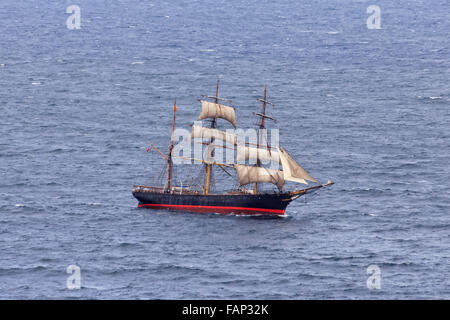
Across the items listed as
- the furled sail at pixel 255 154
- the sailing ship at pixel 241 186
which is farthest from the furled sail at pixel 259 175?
the furled sail at pixel 255 154

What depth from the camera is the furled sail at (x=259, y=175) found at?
133000mm

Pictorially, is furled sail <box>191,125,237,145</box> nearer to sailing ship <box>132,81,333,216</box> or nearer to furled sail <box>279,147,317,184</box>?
sailing ship <box>132,81,333,216</box>

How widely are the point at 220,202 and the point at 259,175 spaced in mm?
6862

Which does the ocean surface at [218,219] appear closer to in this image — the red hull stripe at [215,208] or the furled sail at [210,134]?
the red hull stripe at [215,208]

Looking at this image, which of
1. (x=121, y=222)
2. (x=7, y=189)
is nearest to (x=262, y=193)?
(x=121, y=222)

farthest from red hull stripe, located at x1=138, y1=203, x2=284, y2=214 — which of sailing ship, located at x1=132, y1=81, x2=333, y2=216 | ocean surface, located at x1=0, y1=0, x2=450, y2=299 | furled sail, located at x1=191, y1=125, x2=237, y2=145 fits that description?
furled sail, located at x1=191, y1=125, x2=237, y2=145

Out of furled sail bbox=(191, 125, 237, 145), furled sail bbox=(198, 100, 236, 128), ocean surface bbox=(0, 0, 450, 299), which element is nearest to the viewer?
ocean surface bbox=(0, 0, 450, 299)

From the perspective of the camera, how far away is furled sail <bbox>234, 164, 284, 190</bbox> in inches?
5236

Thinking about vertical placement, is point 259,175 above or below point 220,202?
above

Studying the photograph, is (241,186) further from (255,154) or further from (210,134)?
(210,134)

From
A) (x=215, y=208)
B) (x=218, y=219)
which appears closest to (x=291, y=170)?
(x=215, y=208)

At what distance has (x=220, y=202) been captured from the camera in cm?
13300

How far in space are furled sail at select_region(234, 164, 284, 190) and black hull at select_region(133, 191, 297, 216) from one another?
8.17 feet

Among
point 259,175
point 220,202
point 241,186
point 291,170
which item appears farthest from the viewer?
point 241,186
